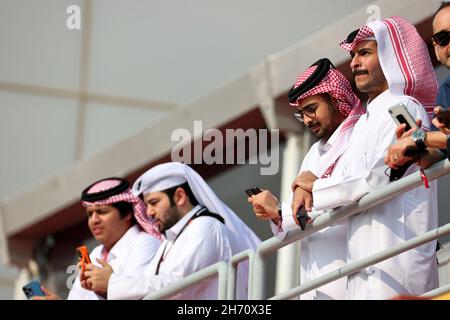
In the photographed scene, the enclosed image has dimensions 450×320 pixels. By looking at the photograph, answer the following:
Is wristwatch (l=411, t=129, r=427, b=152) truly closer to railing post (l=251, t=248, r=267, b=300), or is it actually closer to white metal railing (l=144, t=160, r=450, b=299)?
white metal railing (l=144, t=160, r=450, b=299)

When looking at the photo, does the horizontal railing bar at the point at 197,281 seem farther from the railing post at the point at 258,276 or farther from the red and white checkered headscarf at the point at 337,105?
the red and white checkered headscarf at the point at 337,105

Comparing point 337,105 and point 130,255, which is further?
point 130,255

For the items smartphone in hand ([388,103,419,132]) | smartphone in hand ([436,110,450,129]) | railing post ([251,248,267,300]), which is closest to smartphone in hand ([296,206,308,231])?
railing post ([251,248,267,300])

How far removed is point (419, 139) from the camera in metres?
5.45

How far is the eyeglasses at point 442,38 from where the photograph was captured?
5.90 meters

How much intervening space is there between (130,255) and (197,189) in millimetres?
594

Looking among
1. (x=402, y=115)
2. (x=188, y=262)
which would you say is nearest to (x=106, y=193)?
(x=188, y=262)

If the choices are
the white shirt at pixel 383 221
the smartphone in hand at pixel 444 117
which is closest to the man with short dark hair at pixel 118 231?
the white shirt at pixel 383 221

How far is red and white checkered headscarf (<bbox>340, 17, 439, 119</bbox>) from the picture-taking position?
6.19m

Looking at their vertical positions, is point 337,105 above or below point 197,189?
above

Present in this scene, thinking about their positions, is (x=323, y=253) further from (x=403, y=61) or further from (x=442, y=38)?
(x=442, y=38)

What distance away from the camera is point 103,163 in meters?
11.5

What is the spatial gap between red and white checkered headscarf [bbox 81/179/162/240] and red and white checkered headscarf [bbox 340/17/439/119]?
A: 7.98 feet
